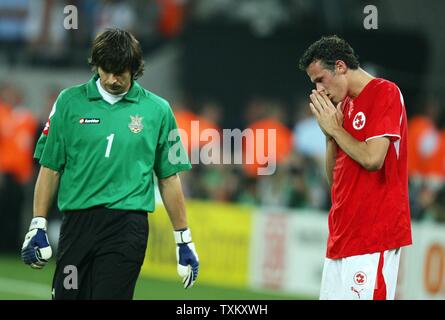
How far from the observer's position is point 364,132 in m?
7.32

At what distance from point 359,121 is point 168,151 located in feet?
3.89

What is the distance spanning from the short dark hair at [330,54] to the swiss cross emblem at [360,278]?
4.12ft

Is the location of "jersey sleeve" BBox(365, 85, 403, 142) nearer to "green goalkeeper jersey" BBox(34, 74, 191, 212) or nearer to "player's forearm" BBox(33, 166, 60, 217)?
"green goalkeeper jersey" BBox(34, 74, 191, 212)

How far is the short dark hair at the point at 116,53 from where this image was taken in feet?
23.2

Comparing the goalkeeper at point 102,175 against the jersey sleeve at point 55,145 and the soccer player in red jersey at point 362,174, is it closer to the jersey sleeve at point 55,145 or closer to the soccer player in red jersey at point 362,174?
the jersey sleeve at point 55,145

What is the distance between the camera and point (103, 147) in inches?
282

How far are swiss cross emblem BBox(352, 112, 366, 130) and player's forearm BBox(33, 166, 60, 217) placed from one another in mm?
1841
